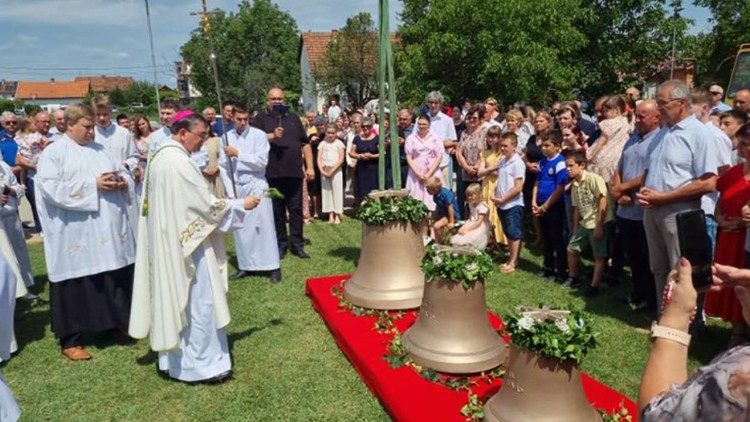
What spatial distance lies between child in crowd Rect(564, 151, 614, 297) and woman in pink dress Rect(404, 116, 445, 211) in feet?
6.19

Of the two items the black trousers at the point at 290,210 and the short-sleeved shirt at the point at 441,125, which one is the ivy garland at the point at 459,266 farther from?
the short-sleeved shirt at the point at 441,125

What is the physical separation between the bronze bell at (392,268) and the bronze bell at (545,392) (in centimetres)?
217

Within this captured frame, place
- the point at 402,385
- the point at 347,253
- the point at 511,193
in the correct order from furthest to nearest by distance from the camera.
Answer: the point at 347,253
the point at 511,193
the point at 402,385

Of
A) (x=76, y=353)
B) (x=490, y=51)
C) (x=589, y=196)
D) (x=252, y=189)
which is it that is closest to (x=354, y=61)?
(x=490, y=51)

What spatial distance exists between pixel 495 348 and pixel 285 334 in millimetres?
2224

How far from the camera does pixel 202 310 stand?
462 cm

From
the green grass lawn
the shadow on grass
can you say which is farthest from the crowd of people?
the shadow on grass

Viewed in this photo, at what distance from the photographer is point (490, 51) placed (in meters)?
17.9

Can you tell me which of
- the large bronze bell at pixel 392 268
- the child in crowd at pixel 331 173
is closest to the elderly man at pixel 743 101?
the large bronze bell at pixel 392 268

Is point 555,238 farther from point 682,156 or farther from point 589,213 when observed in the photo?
point 682,156

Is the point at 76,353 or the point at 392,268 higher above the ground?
the point at 392,268

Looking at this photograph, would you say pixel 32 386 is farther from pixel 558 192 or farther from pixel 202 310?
pixel 558 192

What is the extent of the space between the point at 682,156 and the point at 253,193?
4.83m

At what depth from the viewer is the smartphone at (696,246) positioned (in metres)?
2.41
